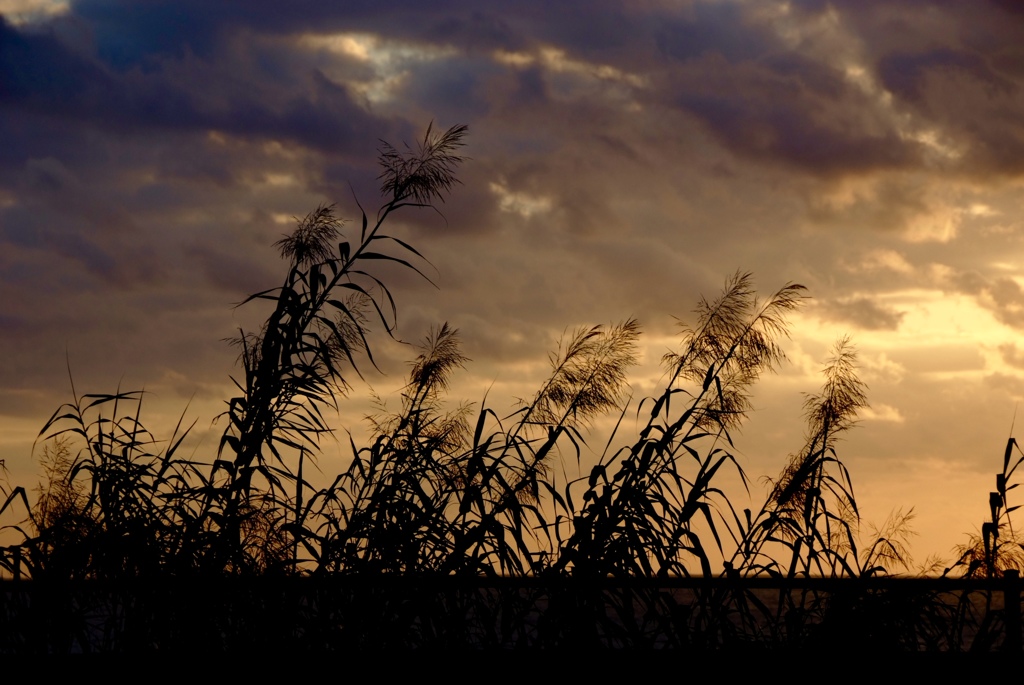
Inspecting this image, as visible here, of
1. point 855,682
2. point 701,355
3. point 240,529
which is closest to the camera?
point 855,682

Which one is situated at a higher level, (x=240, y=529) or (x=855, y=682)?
(x=240, y=529)

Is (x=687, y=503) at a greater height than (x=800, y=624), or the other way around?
(x=687, y=503)

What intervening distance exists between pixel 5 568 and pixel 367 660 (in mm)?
1883

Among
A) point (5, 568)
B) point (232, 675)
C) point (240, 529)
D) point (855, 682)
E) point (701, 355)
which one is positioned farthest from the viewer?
point (701, 355)

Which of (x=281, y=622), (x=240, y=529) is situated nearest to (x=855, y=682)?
(x=281, y=622)

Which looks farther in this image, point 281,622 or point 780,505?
point 780,505

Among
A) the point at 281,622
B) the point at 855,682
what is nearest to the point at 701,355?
the point at 855,682

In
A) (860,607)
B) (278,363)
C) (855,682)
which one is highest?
(278,363)

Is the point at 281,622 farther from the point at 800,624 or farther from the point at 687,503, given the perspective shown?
the point at 800,624

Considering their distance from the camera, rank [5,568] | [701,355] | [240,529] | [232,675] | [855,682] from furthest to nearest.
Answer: [701,355] → [5,568] → [240,529] → [855,682] → [232,675]

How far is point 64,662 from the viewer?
3.37 meters

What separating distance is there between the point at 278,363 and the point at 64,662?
54.4 inches

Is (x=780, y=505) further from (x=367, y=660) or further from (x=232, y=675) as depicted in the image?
(x=232, y=675)

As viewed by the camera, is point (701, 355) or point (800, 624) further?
point (701, 355)
